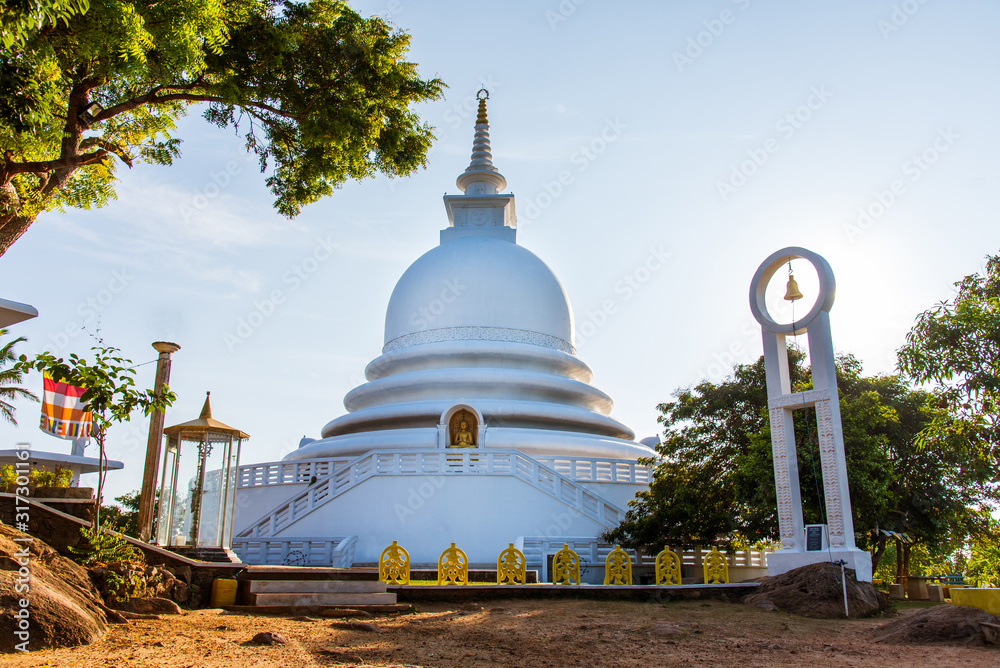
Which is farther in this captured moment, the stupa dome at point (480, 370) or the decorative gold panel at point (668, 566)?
the stupa dome at point (480, 370)

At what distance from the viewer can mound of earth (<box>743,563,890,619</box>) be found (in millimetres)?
11758

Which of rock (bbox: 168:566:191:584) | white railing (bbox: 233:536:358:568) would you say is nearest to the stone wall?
rock (bbox: 168:566:191:584)

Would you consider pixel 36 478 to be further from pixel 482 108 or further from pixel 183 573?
pixel 482 108

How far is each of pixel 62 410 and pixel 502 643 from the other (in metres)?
9.70

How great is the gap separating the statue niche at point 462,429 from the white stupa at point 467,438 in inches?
2.0

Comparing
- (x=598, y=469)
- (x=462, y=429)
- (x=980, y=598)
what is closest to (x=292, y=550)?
(x=462, y=429)

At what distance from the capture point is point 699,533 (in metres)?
16.8

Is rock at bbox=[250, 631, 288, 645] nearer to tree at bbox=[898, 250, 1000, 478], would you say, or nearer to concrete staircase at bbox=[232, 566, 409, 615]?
concrete staircase at bbox=[232, 566, 409, 615]

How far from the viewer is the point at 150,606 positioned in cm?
911

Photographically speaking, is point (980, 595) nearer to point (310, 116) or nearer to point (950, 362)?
point (950, 362)

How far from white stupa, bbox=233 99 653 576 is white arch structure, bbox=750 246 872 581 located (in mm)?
5353

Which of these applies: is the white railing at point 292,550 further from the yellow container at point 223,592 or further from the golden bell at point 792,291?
the golden bell at point 792,291

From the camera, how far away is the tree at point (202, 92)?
8.30m

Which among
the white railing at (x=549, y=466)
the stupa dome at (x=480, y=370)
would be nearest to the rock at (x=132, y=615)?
the white railing at (x=549, y=466)
